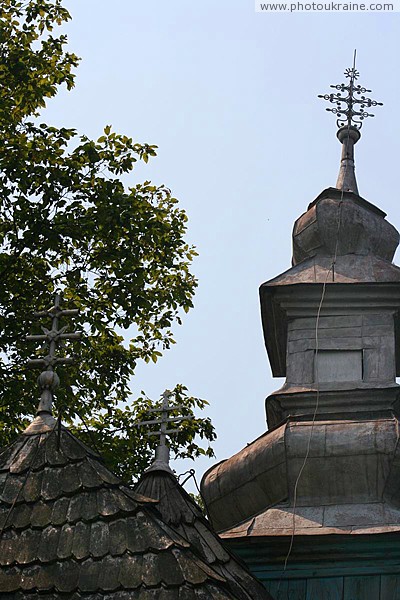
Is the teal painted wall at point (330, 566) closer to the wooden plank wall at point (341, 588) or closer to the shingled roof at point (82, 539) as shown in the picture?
the wooden plank wall at point (341, 588)

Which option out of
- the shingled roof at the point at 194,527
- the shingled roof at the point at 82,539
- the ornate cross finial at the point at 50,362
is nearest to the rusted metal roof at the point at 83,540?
the shingled roof at the point at 82,539

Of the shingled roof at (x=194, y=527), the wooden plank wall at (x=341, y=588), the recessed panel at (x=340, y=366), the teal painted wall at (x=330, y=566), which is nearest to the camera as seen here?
the shingled roof at (x=194, y=527)

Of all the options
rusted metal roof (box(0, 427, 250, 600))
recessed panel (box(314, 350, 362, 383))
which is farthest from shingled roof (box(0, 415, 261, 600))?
recessed panel (box(314, 350, 362, 383))

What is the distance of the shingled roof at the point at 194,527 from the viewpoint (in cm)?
1077

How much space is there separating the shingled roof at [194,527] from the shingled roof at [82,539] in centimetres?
84

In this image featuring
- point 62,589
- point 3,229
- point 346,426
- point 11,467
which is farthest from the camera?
point 3,229

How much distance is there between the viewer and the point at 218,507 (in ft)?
47.4

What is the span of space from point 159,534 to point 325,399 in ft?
17.5

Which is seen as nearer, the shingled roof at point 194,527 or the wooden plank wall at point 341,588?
the shingled roof at point 194,527

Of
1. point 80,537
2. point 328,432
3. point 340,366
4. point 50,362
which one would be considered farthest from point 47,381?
point 340,366

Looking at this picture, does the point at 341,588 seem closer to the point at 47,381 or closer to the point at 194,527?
the point at 194,527

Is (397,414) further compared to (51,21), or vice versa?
(51,21)

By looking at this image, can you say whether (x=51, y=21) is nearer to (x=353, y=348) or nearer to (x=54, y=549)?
(x=353, y=348)

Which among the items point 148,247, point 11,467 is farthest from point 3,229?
point 11,467
